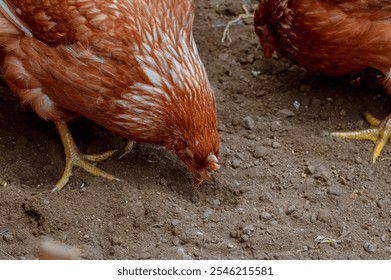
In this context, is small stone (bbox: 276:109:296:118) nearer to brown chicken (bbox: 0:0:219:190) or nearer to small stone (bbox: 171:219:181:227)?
brown chicken (bbox: 0:0:219:190)

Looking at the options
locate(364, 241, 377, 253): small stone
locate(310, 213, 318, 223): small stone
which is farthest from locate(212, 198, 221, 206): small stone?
locate(364, 241, 377, 253): small stone

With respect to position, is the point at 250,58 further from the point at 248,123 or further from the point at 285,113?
the point at 248,123

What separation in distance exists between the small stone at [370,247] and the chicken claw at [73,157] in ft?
5.63

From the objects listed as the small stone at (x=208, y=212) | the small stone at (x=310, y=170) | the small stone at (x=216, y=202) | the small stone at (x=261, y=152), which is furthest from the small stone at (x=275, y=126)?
the small stone at (x=208, y=212)

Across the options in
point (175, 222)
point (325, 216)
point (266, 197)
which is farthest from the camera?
point (266, 197)

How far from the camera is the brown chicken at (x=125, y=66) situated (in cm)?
420

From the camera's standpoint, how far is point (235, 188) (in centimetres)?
464

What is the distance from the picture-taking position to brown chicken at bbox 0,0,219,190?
4.20 metres

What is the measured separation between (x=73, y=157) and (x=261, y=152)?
4.28 ft

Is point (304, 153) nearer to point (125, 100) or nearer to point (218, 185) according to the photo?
point (218, 185)

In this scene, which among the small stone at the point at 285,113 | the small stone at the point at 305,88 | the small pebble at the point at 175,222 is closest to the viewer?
the small pebble at the point at 175,222

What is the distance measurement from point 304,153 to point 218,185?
71cm

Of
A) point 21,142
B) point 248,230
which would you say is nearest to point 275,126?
point 248,230

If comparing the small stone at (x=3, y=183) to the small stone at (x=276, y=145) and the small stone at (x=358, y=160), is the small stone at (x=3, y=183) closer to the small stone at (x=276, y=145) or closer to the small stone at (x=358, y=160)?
the small stone at (x=276, y=145)
